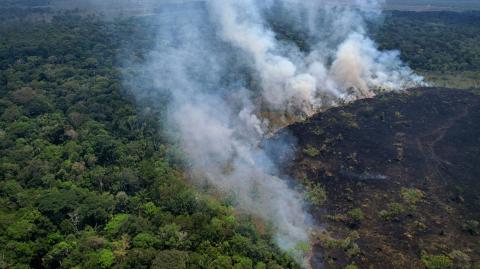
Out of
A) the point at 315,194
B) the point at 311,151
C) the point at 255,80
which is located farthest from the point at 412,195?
the point at 255,80

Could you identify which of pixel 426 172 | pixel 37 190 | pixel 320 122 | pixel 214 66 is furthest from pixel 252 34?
pixel 37 190

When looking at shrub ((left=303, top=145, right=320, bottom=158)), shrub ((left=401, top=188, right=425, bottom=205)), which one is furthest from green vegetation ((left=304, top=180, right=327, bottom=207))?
shrub ((left=401, top=188, right=425, bottom=205))

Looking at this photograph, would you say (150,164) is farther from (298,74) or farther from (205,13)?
(205,13)

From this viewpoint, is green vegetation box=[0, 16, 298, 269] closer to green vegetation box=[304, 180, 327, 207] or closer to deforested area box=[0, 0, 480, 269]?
deforested area box=[0, 0, 480, 269]

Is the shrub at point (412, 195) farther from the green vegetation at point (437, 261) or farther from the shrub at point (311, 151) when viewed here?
the shrub at point (311, 151)

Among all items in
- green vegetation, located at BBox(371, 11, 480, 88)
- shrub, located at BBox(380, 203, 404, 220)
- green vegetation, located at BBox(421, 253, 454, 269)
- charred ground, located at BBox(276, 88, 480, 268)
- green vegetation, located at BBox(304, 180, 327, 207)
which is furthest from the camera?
green vegetation, located at BBox(371, 11, 480, 88)

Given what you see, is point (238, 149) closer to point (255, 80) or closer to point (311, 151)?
point (311, 151)
